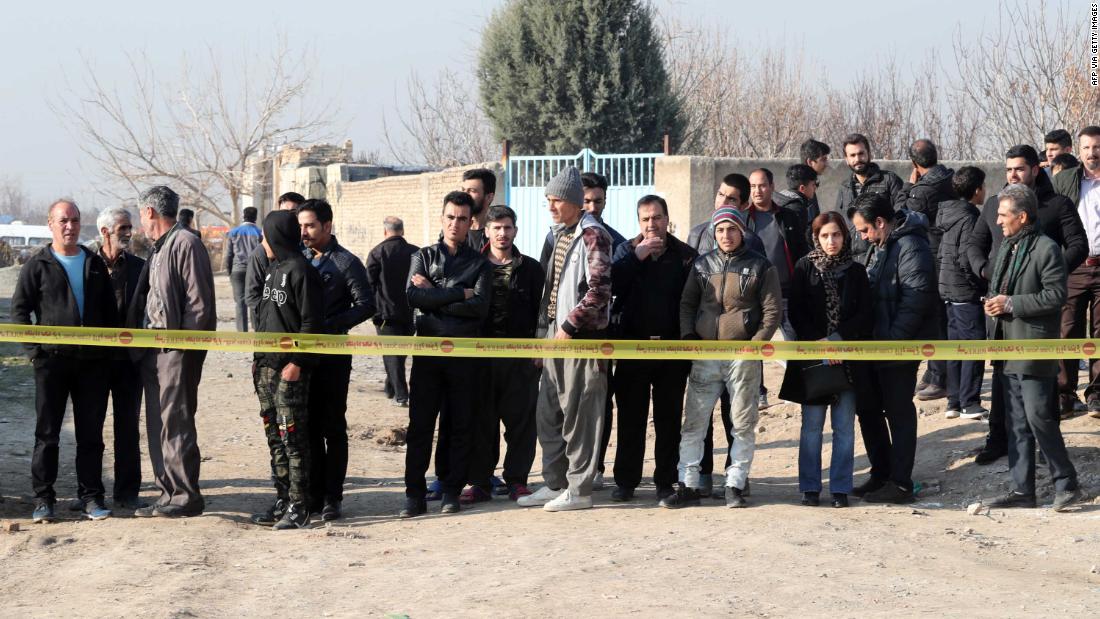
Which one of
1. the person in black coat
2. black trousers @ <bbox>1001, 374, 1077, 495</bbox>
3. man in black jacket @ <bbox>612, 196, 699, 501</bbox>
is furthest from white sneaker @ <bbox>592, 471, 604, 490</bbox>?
black trousers @ <bbox>1001, 374, 1077, 495</bbox>

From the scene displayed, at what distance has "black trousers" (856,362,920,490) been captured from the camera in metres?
8.22

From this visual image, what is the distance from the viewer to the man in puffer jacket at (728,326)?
7.84 meters

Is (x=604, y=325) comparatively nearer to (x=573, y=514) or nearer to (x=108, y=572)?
(x=573, y=514)

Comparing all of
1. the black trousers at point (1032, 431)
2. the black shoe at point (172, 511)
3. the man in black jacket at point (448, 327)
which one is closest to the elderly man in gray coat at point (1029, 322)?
the black trousers at point (1032, 431)

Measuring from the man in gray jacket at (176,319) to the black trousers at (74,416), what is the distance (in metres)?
0.38

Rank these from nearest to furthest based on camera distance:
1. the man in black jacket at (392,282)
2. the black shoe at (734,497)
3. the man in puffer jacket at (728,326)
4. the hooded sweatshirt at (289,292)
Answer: the hooded sweatshirt at (289,292) → the man in puffer jacket at (728,326) → the black shoe at (734,497) → the man in black jacket at (392,282)

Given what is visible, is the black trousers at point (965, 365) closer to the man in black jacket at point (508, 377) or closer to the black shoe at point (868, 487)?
the black shoe at point (868, 487)

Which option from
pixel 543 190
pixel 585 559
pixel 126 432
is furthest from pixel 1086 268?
pixel 543 190

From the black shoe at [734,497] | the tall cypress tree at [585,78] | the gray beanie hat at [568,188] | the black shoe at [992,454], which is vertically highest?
the tall cypress tree at [585,78]

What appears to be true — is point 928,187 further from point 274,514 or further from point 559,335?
point 274,514

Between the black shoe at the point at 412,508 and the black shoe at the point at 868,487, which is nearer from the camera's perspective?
the black shoe at the point at 412,508

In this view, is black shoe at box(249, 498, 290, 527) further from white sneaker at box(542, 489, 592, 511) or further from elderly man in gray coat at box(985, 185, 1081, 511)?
elderly man in gray coat at box(985, 185, 1081, 511)

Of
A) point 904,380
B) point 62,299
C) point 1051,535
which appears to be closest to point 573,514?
point 904,380

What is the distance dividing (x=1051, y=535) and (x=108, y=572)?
5.21 meters
